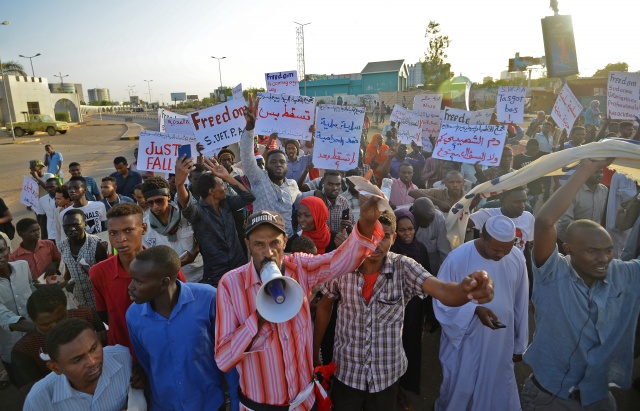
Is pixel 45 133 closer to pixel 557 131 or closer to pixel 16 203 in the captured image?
pixel 16 203

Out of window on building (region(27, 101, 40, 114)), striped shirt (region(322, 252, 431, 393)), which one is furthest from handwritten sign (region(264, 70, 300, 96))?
window on building (region(27, 101, 40, 114))

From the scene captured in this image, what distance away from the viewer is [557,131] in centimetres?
1115

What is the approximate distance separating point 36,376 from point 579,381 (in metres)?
3.36

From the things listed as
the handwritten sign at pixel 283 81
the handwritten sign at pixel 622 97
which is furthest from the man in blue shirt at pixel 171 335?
the handwritten sign at pixel 622 97

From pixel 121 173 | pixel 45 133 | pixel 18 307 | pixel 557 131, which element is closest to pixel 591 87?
pixel 557 131

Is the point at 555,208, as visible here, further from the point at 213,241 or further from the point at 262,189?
the point at 262,189

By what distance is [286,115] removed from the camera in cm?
668

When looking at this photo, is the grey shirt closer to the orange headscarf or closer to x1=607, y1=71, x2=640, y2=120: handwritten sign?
the orange headscarf

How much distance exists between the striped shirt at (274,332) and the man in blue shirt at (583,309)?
3.58 feet

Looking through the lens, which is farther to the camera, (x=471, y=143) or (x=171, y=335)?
(x=471, y=143)

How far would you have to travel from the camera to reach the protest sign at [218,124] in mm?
5816

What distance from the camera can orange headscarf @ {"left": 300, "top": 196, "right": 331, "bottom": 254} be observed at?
3768 mm

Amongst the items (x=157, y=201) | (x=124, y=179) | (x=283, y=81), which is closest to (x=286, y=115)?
(x=283, y=81)

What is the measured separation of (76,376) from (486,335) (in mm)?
2602
